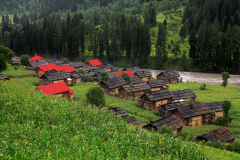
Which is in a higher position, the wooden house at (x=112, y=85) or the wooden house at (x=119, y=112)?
the wooden house at (x=112, y=85)

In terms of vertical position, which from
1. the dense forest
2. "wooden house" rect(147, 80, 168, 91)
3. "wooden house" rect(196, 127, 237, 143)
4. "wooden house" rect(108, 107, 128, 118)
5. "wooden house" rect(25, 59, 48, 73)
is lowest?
"wooden house" rect(196, 127, 237, 143)

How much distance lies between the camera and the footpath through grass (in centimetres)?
1473

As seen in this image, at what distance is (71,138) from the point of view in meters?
17.0

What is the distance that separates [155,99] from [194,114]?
28.4 ft

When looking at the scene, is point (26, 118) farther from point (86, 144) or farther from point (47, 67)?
point (47, 67)

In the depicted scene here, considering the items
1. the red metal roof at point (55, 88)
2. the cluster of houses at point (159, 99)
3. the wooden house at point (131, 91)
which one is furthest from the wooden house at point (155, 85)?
the red metal roof at point (55, 88)

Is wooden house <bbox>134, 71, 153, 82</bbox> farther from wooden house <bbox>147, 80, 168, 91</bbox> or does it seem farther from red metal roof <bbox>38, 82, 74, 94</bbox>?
red metal roof <bbox>38, 82, 74, 94</bbox>

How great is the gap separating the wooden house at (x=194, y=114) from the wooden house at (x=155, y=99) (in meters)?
6.42

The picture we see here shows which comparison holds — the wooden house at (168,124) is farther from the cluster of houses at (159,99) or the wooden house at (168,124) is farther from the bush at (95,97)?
the bush at (95,97)

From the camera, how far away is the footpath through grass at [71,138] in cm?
1473

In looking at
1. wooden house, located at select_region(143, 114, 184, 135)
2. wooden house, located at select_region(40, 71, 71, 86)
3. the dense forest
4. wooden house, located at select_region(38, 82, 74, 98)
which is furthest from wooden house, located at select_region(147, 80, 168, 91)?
the dense forest

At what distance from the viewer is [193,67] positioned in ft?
292

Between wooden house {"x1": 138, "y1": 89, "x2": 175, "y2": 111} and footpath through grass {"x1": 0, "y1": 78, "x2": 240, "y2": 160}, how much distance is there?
80.2 feet

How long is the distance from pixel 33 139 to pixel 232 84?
216 feet
